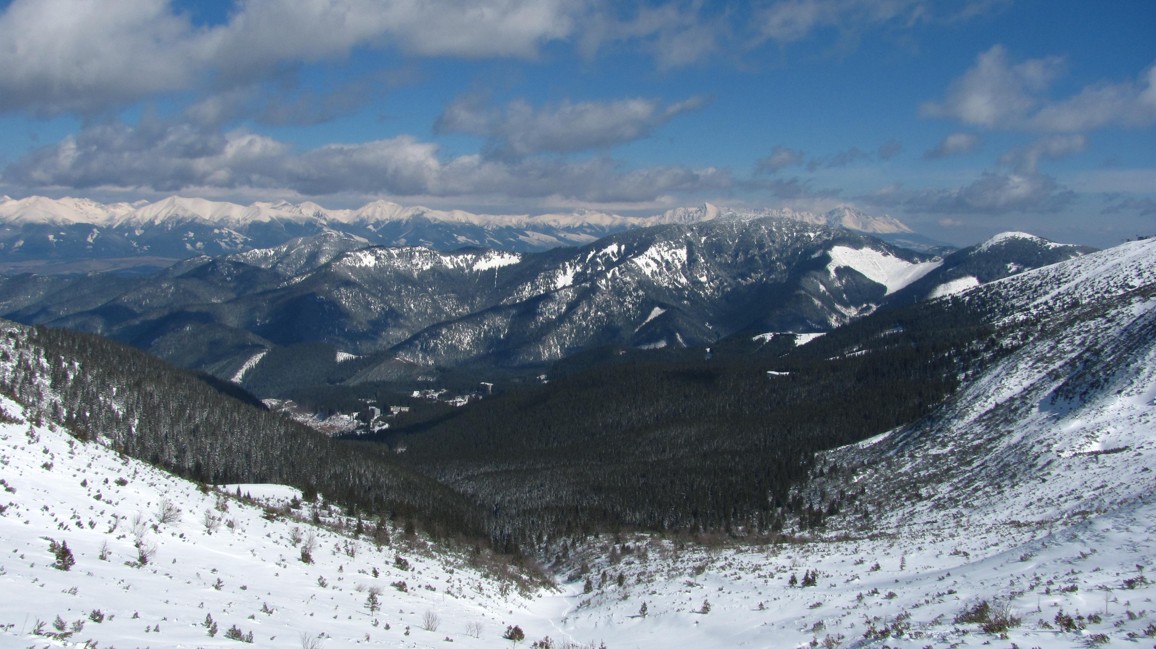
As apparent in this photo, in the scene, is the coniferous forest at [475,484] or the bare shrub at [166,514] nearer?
the bare shrub at [166,514]

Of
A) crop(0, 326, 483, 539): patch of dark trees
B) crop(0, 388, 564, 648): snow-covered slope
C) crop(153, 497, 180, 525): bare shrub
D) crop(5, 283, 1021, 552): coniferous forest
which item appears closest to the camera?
crop(0, 388, 564, 648): snow-covered slope

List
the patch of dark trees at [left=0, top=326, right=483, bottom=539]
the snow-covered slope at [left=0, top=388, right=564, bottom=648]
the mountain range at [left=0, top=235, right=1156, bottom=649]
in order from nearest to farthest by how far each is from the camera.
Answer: the snow-covered slope at [left=0, top=388, right=564, bottom=648] → the mountain range at [left=0, top=235, right=1156, bottom=649] → the patch of dark trees at [left=0, top=326, right=483, bottom=539]

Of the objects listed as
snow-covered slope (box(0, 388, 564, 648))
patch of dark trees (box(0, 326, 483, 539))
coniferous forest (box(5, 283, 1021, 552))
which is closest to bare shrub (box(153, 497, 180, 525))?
snow-covered slope (box(0, 388, 564, 648))

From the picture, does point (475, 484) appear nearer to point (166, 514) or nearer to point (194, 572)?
point (166, 514)

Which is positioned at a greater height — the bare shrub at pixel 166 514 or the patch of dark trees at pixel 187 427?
the patch of dark trees at pixel 187 427

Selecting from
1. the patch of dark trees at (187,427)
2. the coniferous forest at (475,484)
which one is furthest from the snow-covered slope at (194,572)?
the patch of dark trees at (187,427)

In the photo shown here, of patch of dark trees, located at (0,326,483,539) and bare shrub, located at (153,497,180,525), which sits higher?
patch of dark trees, located at (0,326,483,539)

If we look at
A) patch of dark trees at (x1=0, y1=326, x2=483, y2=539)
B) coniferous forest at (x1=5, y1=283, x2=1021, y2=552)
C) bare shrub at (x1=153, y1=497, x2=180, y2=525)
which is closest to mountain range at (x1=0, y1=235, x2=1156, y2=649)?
bare shrub at (x1=153, y1=497, x2=180, y2=525)

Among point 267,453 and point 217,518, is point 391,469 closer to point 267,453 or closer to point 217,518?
point 267,453

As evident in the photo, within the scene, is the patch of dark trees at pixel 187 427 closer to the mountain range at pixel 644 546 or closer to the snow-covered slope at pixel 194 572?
the mountain range at pixel 644 546

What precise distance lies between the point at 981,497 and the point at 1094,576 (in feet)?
180

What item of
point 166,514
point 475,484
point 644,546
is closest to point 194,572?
point 166,514

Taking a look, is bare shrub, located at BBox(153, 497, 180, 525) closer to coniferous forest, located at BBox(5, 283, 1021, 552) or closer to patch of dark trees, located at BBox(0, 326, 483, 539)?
coniferous forest, located at BBox(5, 283, 1021, 552)

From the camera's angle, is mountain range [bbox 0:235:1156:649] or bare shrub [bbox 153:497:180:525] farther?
bare shrub [bbox 153:497:180:525]
